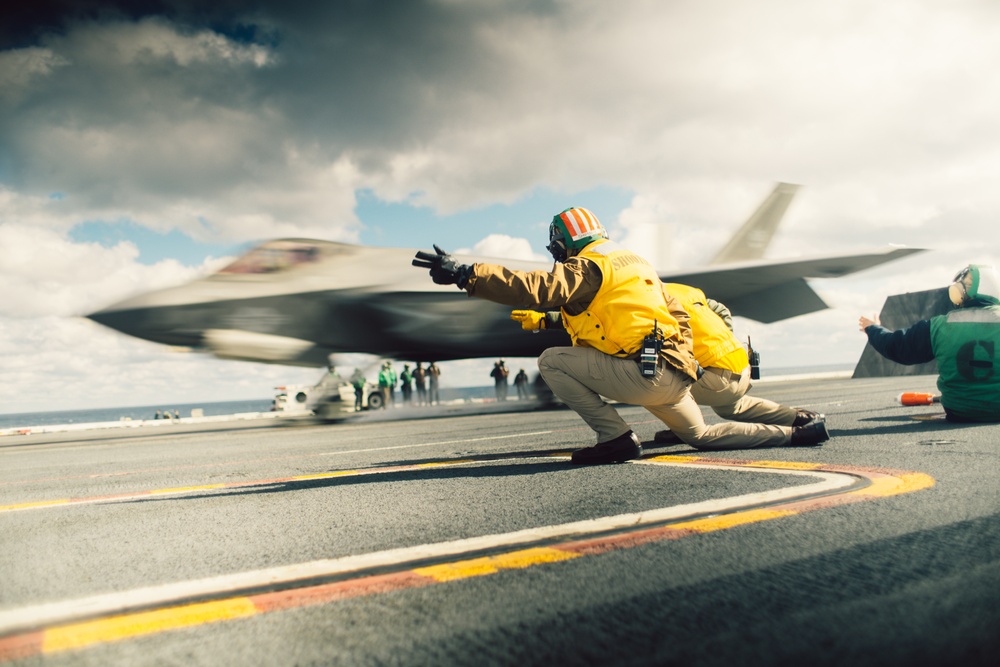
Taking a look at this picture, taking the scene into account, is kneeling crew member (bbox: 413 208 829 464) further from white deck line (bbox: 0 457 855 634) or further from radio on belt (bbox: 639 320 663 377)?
white deck line (bbox: 0 457 855 634)

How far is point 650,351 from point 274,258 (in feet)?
28.7

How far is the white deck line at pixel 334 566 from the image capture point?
1.75m

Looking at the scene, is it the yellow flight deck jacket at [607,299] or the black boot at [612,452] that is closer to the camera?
the yellow flight deck jacket at [607,299]

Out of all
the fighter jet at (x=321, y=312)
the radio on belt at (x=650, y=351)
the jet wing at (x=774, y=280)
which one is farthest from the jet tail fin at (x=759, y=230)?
the radio on belt at (x=650, y=351)

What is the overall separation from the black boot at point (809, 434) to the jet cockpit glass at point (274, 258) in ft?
28.6

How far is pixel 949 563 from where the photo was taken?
1799mm

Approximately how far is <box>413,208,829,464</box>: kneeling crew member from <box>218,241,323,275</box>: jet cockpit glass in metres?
7.90

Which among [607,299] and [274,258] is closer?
[607,299]

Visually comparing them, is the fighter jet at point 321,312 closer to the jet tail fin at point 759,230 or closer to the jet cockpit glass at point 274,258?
the jet cockpit glass at point 274,258

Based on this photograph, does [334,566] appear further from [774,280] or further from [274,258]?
[774,280]

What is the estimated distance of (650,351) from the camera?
3.74 metres

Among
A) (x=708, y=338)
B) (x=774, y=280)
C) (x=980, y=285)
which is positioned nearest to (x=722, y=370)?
(x=708, y=338)

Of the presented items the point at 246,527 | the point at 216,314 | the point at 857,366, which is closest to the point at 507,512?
the point at 246,527

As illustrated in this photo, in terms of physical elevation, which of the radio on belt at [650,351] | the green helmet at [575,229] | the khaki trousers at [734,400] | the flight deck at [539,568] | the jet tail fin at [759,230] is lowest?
the flight deck at [539,568]
